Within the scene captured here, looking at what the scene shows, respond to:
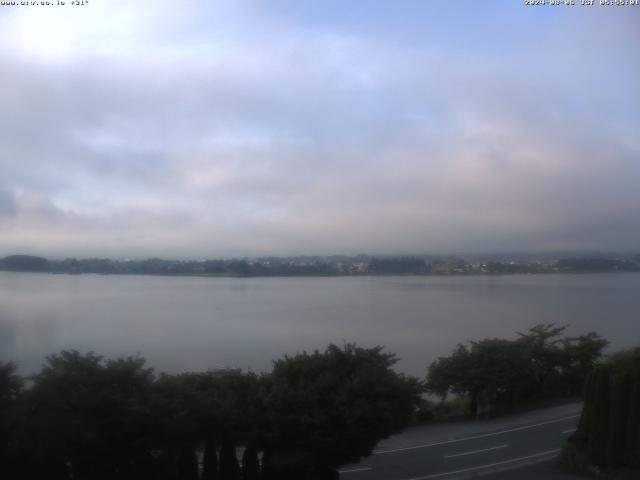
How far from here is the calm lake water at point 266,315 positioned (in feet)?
59.3

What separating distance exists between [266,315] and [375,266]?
23.7 m

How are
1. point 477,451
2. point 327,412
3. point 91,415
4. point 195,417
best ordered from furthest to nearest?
point 477,451 < point 327,412 < point 195,417 < point 91,415

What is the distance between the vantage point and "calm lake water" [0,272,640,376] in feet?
59.3

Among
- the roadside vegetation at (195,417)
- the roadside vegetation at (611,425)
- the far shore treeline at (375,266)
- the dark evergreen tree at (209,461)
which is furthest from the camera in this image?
the far shore treeline at (375,266)

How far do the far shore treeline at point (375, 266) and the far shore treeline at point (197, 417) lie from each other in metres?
20.7

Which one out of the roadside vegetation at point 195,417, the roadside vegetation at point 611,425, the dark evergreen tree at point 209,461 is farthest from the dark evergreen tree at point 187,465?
the roadside vegetation at point 611,425

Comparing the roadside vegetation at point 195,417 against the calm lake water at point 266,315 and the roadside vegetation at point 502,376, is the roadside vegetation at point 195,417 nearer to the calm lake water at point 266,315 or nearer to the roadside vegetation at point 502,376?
the calm lake water at point 266,315

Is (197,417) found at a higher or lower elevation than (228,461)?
higher

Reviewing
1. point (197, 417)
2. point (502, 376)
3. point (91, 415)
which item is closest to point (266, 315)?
point (502, 376)

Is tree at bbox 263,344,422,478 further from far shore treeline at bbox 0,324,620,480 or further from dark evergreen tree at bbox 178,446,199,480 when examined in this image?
dark evergreen tree at bbox 178,446,199,480

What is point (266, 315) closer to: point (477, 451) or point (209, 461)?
point (477, 451)

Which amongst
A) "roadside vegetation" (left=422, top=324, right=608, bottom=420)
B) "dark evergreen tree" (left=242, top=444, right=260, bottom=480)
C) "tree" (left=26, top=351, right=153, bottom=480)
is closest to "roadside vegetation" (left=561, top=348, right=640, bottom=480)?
"dark evergreen tree" (left=242, top=444, right=260, bottom=480)

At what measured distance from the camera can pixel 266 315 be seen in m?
32.9

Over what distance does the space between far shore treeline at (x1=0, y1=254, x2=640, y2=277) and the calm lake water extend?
140 cm
